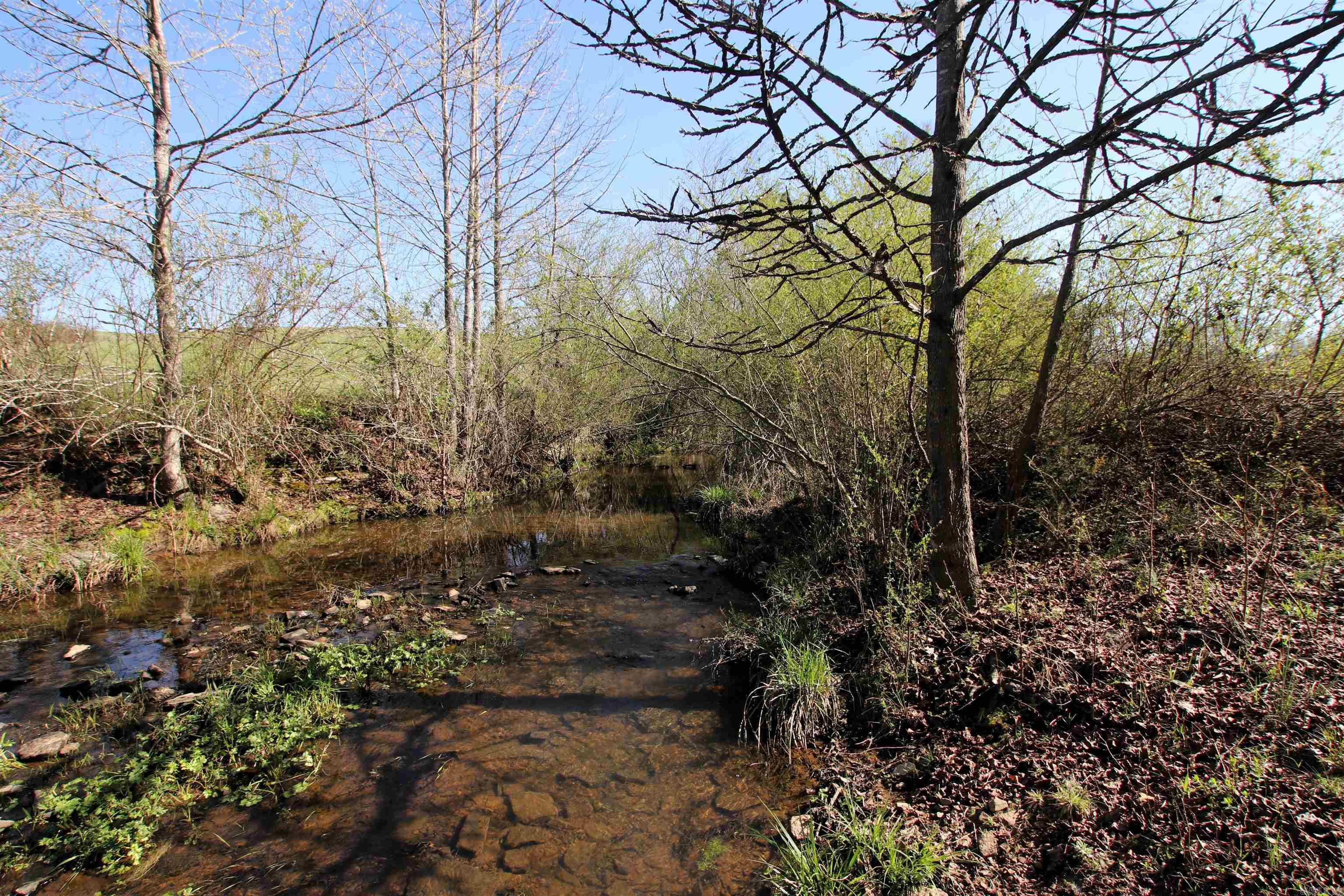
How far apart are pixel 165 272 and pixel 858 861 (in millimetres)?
10326

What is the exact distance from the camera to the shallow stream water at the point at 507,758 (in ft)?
10.3

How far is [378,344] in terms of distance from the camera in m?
11.0

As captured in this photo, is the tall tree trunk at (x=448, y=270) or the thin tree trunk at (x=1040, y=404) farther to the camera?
the tall tree trunk at (x=448, y=270)

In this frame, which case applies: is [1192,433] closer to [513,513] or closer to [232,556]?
[513,513]

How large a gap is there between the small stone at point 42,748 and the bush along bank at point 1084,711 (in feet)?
15.1

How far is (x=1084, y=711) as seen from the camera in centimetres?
334

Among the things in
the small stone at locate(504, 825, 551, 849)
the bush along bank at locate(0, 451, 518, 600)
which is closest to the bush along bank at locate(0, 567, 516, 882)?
the small stone at locate(504, 825, 551, 849)

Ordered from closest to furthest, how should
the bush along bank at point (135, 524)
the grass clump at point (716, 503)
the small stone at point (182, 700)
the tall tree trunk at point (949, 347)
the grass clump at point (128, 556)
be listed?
the tall tree trunk at point (949, 347)
the small stone at point (182, 700)
the bush along bank at point (135, 524)
the grass clump at point (128, 556)
the grass clump at point (716, 503)

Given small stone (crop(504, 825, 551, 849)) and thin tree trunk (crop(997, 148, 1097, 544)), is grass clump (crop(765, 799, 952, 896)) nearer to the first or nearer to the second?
small stone (crop(504, 825, 551, 849))

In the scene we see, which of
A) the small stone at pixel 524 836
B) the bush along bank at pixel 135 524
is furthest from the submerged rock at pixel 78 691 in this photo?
the small stone at pixel 524 836

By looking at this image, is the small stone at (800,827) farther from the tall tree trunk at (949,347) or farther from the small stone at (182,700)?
the small stone at (182,700)

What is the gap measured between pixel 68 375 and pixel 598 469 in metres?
10.8

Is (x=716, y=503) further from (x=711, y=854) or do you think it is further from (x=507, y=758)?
(x=711, y=854)

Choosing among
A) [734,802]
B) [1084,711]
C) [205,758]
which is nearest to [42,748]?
[205,758]
